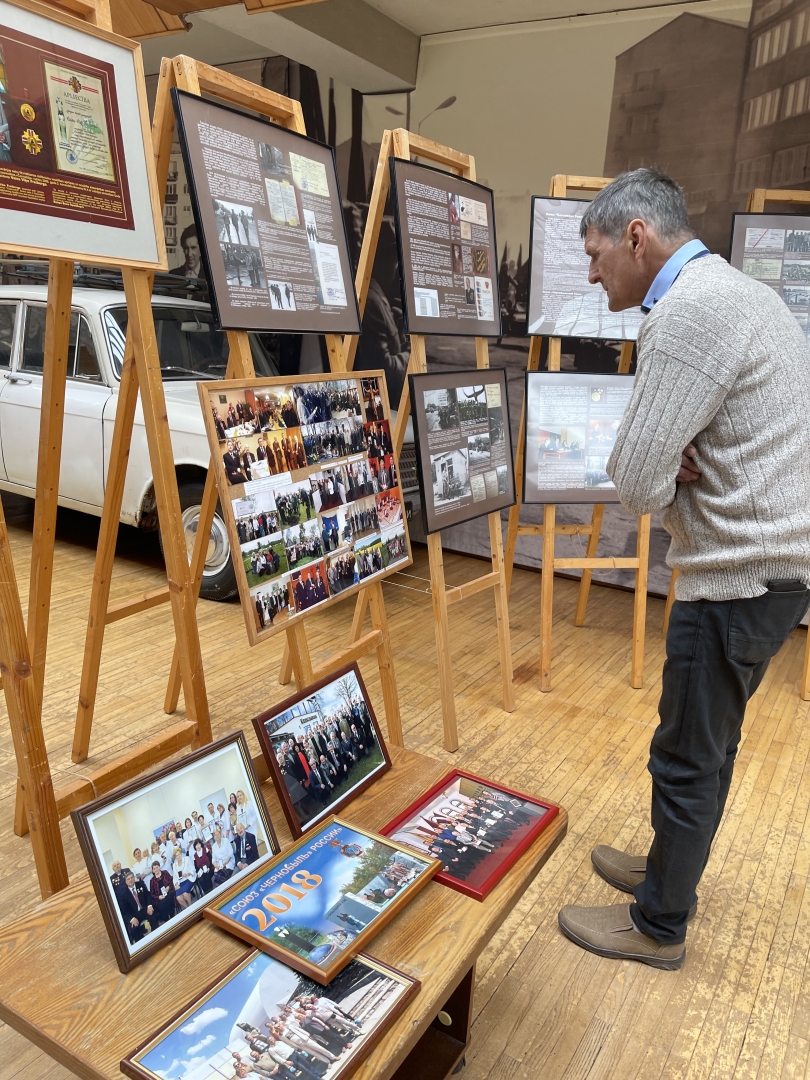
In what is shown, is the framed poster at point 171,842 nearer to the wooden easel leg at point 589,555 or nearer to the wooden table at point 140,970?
the wooden table at point 140,970

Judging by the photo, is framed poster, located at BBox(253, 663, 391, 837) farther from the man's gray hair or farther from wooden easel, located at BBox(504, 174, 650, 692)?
wooden easel, located at BBox(504, 174, 650, 692)

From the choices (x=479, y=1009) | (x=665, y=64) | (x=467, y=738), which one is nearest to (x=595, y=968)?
(x=479, y=1009)

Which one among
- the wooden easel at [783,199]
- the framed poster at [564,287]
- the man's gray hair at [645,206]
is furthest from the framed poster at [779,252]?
the man's gray hair at [645,206]

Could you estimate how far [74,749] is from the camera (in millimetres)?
2598

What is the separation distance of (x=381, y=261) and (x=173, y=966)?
4617 mm

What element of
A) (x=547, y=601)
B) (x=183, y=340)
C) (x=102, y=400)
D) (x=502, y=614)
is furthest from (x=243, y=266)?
(x=183, y=340)

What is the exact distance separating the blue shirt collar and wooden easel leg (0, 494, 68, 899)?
138 cm

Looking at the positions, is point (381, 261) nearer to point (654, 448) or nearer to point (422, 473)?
point (422, 473)

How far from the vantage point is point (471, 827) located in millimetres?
1528

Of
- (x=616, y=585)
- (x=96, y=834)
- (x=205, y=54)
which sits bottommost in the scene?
(x=616, y=585)

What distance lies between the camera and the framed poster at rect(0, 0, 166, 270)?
1.36 metres

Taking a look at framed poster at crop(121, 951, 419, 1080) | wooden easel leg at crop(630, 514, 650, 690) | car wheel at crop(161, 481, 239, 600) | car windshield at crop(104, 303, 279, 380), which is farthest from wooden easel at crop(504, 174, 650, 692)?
framed poster at crop(121, 951, 419, 1080)

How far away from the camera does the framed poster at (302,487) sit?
1.67 meters

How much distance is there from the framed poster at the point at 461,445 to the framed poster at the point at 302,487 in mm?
368
